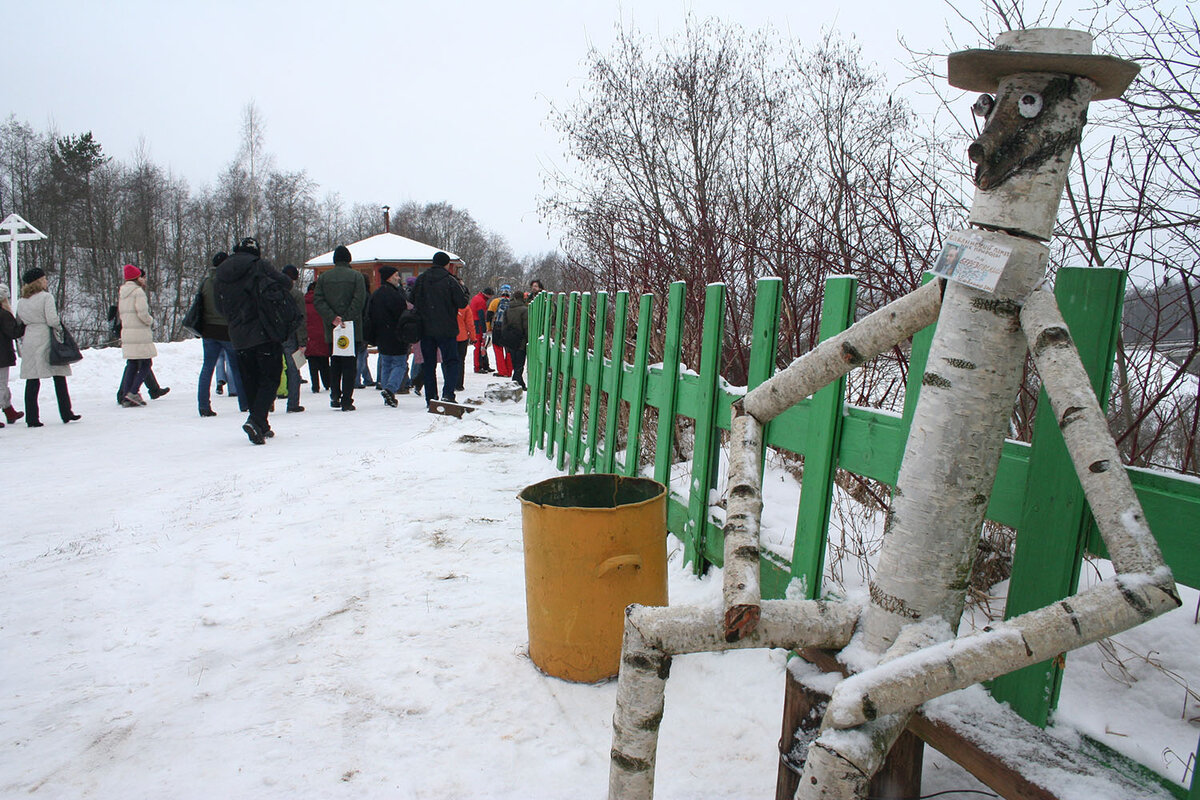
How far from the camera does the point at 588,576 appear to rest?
7.82 ft

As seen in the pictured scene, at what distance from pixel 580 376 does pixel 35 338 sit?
7.17 metres

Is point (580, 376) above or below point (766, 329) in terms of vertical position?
below

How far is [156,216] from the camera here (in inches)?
1734

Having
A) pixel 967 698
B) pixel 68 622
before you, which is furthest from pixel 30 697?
pixel 967 698

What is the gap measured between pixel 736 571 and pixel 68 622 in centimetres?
317

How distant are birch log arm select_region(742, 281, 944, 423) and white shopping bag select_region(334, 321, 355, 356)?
850cm

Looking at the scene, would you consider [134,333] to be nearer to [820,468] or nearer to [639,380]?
[639,380]

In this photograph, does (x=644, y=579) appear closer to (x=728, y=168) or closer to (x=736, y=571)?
(x=736, y=571)

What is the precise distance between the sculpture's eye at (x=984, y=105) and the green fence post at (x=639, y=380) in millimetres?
2365

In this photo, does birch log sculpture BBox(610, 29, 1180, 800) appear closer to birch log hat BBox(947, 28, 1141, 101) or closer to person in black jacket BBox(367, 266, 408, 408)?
birch log hat BBox(947, 28, 1141, 101)

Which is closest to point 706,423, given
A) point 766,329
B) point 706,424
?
point 706,424

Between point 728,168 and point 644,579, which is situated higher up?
point 728,168

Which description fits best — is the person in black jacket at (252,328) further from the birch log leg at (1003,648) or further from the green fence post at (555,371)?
the birch log leg at (1003,648)

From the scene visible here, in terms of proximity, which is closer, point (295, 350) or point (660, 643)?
A: point (660, 643)
